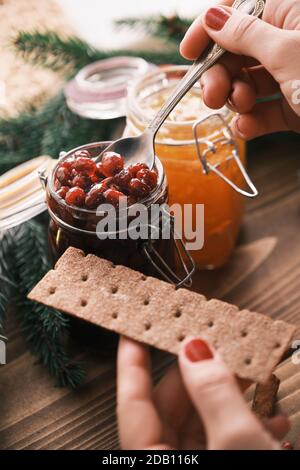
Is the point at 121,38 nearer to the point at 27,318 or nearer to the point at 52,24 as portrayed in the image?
the point at 52,24

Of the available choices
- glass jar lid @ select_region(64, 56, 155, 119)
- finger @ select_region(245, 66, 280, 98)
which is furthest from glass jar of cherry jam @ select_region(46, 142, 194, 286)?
glass jar lid @ select_region(64, 56, 155, 119)

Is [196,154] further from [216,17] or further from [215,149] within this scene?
[216,17]

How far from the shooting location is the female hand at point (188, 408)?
0.54 metres

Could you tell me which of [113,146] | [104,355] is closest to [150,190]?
[113,146]

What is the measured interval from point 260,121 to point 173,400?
0.47 meters

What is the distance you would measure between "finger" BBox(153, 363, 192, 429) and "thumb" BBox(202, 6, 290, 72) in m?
0.39

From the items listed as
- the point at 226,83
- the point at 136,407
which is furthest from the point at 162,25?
the point at 136,407

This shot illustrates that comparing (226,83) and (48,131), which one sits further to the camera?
(48,131)

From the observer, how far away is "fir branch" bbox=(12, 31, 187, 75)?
114cm

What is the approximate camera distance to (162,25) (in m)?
1.23

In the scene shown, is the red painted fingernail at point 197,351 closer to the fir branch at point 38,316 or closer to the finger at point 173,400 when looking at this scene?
the finger at point 173,400

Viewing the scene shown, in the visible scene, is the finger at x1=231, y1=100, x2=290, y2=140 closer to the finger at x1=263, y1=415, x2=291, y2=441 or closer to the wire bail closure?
the wire bail closure

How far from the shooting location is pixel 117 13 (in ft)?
5.26
